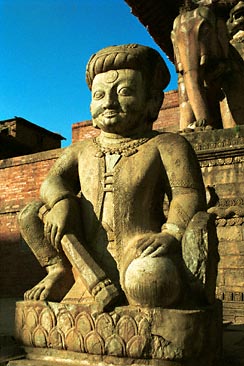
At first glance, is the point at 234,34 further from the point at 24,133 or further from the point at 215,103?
the point at 24,133

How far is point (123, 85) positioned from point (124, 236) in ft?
3.06

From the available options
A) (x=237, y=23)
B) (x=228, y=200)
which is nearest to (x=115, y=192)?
(x=228, y=200)

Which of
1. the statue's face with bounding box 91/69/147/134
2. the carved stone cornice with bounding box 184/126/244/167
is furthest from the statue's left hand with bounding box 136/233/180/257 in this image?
the carved stone cornice with bounding box 184/126/244/167

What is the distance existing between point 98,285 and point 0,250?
8.33 meters

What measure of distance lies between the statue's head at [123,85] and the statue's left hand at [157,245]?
2.53ft

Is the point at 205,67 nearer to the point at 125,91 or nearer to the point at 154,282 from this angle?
the point at 125,91

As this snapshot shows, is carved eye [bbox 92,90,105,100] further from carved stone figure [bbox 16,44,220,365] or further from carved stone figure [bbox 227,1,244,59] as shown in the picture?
carved stone figure [bbox 227,1,244,59]

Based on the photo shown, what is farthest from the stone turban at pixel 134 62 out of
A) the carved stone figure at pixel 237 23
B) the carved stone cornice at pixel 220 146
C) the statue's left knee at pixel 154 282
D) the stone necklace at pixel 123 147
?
the carved stone figure at pixel 237 23

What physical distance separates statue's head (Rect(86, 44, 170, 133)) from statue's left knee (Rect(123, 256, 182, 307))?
3.09 feet

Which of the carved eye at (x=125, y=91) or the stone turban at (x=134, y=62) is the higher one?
the stone turban at (x=134, y=62)

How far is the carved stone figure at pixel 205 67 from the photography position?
594 cm

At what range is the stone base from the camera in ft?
7.36

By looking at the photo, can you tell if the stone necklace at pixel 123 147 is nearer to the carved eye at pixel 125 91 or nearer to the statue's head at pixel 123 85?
the statue's head at pixel 123 85

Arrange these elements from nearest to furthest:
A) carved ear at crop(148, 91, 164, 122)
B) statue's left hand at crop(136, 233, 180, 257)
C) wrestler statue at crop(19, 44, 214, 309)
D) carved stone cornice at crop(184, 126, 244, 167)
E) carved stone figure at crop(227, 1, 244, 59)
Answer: statue's left hand at crop(136, 233, 180, 257)
wrestler statue at crop(19, 44, 214, 309)
carved ear at crop(148, 91, 164, 122)
carved stone cornice at crop(184, 126, 244, 167)
carved stone figure at crop(227, 1, 244, 59)
